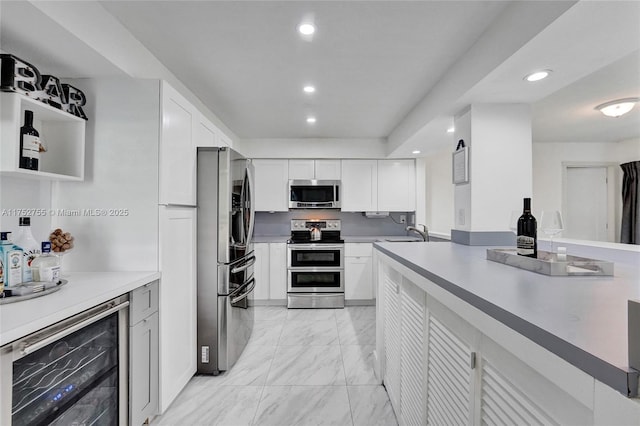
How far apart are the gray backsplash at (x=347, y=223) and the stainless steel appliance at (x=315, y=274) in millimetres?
723

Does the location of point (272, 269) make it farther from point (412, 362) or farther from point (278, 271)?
point (412, 362)

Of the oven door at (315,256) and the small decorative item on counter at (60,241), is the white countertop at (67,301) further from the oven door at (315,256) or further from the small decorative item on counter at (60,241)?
the oven door at (315,256)

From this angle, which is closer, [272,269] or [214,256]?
[214,256]

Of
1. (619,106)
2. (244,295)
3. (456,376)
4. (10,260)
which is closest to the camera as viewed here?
(456,376)

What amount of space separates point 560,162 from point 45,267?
5935 millimetres

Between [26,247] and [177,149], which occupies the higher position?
[177,149]

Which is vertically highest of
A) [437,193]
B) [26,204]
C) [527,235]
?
[437,193]

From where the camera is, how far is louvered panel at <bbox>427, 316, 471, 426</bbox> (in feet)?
3.36

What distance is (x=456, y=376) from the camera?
1072 millimetres

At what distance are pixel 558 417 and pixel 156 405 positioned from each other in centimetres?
201

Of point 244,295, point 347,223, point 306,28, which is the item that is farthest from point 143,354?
point 347,223

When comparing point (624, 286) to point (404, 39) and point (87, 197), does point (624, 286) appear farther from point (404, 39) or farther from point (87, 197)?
point (87, 197)

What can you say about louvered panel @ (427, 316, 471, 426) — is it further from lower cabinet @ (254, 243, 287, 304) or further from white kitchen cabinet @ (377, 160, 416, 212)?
white kitchen cabinet @ (377, 160, 416, 212)

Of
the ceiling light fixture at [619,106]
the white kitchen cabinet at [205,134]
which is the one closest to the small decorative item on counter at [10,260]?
the white kitchen cabinet at [205,134]
